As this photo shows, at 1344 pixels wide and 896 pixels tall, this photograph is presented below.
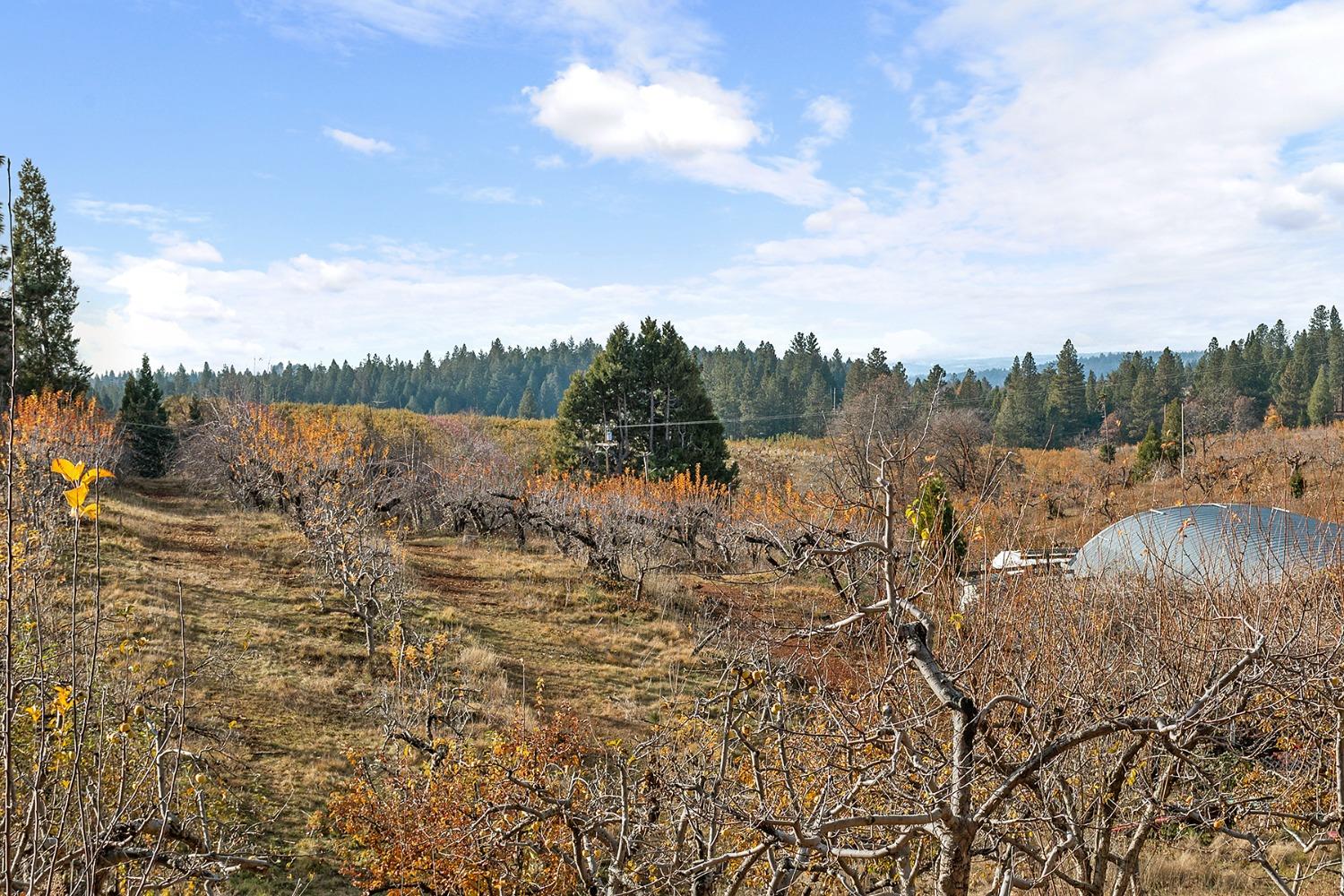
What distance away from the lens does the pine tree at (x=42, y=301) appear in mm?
Result: 26078

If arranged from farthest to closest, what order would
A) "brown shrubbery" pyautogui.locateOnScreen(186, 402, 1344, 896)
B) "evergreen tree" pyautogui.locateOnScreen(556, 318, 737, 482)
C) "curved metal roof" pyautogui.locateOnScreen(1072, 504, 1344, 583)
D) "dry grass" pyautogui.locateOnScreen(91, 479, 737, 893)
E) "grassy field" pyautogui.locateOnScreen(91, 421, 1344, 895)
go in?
"evergreen tree" pyautogui.locateOnScreen(556, 318, 737, 482) → "dry grass" pyautogui.locateOnScreen(91, 479, 737, 893) → "grassy field" pyautogui.locateOnScreen(91, 421, 1344, 895) → "curved metal roof" pyautogui.locateOnScreen(1072, 504, 1344, 583) → "brown shrubbery" pyautogui.locateOnScreen(186, 402, 1344, 896)

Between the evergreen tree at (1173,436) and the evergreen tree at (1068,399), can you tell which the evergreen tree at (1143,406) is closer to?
the evergreen tree at (1068,399)

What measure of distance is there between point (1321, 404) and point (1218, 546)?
50.9 m

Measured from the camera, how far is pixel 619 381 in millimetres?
26062

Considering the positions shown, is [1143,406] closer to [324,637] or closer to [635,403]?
[635,403]

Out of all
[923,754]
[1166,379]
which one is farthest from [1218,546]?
[1166,379]

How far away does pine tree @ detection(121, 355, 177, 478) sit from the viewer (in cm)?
2556

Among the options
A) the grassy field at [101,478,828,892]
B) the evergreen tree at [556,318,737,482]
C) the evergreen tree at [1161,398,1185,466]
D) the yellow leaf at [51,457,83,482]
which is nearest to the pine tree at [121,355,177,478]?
the grassy field at [101,478,828,892]

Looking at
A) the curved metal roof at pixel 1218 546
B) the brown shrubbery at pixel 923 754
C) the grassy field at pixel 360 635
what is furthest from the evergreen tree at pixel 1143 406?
the brown shrubbery at pixel 923 754

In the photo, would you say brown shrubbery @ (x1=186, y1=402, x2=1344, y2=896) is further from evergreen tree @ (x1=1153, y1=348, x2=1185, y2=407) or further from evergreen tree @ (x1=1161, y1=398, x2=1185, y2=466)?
evergreen tree @ (x1=1153, y1=348, x2=1185, y2=407)

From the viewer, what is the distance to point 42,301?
26656 millimetres

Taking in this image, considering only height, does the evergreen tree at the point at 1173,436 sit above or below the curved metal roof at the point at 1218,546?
above

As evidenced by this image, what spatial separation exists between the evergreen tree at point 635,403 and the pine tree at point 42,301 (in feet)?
54.7

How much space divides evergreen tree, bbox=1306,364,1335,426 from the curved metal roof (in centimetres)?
4554
